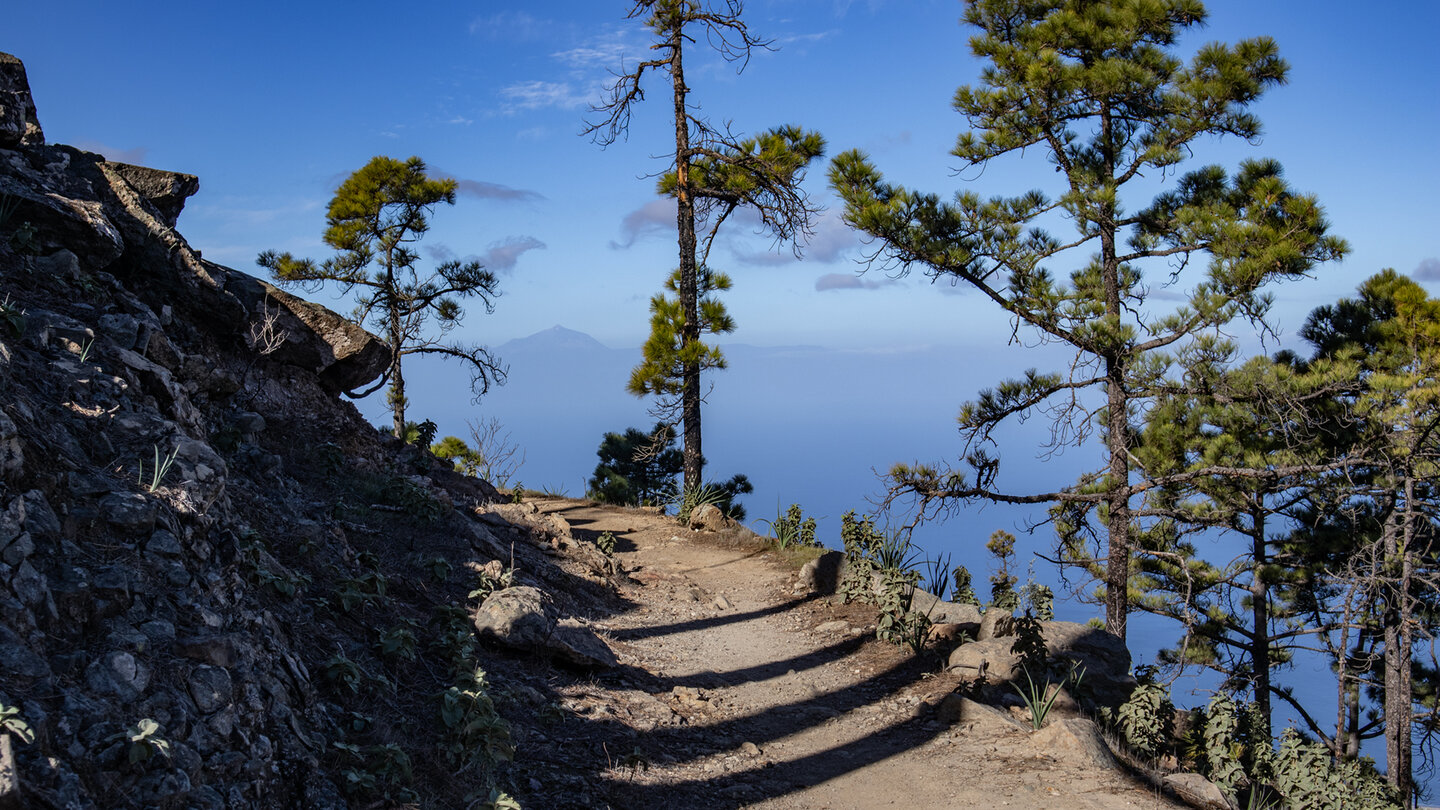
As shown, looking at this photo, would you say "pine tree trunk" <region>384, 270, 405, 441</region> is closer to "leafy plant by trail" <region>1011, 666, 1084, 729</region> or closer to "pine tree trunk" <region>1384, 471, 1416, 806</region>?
"leafy plant by trail" <region>1011, 666, 1084, 729</region>

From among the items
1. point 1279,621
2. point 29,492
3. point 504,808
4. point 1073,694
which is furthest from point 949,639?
point 1279,621

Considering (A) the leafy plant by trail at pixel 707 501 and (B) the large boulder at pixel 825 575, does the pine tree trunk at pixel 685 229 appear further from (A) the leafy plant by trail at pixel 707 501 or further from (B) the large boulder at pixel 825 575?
(B) the large boulder at pixel 825 575

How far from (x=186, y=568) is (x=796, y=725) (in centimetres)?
404

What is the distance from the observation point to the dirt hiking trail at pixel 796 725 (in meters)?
4.82

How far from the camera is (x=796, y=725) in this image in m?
5.95

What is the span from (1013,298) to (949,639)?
14.1 ft

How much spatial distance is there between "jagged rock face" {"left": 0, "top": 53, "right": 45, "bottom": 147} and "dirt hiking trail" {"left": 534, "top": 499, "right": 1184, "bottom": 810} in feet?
19.9

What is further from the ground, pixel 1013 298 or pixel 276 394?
pixel 1013 298

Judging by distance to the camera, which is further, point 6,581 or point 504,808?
point 504,808

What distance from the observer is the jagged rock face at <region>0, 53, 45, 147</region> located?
250 inches

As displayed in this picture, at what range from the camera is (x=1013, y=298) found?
9.81 metres

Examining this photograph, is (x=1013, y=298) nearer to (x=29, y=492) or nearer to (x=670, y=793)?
(x=670, y=793)

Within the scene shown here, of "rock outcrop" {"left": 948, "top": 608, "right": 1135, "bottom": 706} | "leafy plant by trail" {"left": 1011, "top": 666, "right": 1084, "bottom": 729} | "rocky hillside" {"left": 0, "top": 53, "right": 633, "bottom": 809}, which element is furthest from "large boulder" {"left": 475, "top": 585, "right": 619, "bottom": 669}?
"leafy plant by trail" {"left": 1011, "top": 666, "right": 1084, "bottom": 729}

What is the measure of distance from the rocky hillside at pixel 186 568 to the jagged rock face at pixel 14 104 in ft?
0.07
